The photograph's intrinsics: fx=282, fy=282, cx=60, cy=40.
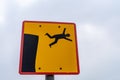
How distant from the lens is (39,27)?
3.90 m

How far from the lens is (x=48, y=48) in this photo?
370 cm

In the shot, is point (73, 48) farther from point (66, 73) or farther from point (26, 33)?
point (26, 33)

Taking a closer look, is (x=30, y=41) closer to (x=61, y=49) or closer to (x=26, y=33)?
(x=26, y=33)

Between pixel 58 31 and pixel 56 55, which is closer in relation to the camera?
pixel 56 55

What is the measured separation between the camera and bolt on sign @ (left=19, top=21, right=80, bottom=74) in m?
3.57

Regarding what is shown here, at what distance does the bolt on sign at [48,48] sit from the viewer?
11.7 ft

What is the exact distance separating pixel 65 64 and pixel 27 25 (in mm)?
→ 787

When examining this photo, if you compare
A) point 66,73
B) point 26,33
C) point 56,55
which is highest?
point 26,33

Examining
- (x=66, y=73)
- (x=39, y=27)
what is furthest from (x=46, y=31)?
(x=66, y=73)

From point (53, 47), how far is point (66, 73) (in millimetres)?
387

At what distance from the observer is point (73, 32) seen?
156 inches

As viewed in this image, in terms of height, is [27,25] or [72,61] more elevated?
[27,25]

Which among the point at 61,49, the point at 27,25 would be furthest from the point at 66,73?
the point at 27,25

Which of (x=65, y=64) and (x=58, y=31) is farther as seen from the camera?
(x=58, y=31)
